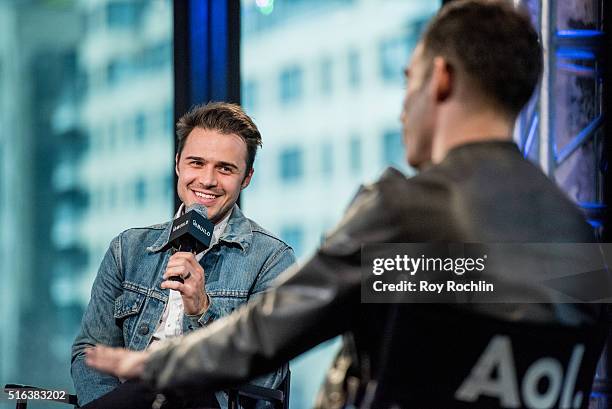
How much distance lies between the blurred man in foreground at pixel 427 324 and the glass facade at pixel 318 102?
9.26 ft

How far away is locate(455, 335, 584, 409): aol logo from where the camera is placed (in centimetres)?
121

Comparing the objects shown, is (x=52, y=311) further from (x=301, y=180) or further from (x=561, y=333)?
(x=561, y=333)

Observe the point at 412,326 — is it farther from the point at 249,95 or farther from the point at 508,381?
the point at 249,95

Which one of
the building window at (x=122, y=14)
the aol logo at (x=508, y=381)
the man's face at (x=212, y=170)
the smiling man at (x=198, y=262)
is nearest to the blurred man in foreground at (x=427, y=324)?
the aol logo at (x=508, y=381)

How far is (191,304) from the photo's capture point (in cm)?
250

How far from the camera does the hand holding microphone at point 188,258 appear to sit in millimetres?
2314

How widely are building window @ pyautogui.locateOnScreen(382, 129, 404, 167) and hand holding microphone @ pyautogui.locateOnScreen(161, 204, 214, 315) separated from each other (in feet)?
6.03

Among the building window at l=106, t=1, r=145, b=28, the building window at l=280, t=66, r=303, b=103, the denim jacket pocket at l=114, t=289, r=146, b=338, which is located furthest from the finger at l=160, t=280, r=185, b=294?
the building window at l=106, t=1, r=145, b=28

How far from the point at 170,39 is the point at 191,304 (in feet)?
6.71

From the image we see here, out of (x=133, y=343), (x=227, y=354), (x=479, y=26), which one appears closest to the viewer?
(x=227, y=354)

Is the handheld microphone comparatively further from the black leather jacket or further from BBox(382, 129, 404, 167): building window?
BBox(382, 129, 404, 167): building window

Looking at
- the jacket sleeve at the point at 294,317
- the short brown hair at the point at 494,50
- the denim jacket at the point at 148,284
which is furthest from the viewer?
the denim jacket at the point at 148,284

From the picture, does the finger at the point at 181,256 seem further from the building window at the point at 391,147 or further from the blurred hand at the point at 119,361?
the building window at the point at 391,147

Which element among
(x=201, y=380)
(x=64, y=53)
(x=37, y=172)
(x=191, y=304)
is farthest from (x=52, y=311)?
(x=201, y=380)
